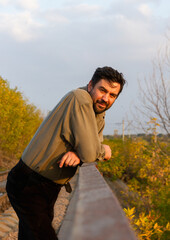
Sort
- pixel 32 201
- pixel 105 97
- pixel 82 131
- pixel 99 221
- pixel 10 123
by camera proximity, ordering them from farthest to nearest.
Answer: pixel 10 123 → pixel 105 97 → pixel 32 201 → pixel 82 131 → pixel 99 221

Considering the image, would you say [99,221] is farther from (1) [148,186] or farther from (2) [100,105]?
(1) [148,186]

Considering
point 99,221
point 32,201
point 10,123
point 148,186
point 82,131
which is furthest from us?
point 10,123

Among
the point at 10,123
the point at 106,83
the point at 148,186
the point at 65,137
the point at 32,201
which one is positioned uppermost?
the point at 106,83

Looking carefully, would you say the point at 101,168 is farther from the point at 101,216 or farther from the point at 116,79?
the point at 101,216

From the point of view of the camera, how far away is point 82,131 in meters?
1.79

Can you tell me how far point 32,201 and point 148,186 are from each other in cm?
730

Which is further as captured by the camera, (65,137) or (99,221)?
(65,137)

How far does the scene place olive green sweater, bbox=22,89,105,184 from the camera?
181 centimetres

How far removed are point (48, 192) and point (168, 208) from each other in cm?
418

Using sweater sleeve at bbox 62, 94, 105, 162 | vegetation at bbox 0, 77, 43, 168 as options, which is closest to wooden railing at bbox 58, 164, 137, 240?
sweater sleeve at bbox 62, 94, 105, 162

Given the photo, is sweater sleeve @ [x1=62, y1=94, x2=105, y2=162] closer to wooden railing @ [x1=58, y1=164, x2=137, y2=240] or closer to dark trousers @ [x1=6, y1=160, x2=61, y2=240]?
dark trousers @ [x1=6, y1=160, x2=61, y2=240]

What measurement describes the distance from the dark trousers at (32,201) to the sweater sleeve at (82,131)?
32 cm

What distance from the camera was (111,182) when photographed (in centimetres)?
1263

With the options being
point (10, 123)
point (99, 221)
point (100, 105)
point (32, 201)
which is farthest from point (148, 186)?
point (10, 123)
